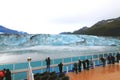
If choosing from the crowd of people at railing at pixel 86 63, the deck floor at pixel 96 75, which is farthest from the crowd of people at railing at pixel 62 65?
the deck floor at pixel 96 75

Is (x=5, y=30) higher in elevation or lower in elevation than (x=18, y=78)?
higher

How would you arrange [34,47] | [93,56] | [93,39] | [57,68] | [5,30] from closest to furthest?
[5,30] → [57,68] → [93,56] → [93,39] → [34,47]

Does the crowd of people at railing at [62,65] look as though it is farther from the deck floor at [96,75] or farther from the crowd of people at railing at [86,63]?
the deck floor at [96,75]

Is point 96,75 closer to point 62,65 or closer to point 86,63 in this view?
point 62,65

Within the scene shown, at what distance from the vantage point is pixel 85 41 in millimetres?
74000

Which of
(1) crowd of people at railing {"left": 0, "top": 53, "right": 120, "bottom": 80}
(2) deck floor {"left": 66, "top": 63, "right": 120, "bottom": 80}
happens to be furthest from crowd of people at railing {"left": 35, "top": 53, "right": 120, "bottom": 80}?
(2) deck floor {"left": 66, "top": 63, "right": 120, "bottom": 80}

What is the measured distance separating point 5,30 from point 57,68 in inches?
436

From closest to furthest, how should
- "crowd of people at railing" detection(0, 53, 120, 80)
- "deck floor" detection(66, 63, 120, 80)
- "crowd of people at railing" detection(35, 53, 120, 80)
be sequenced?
"crowd of people at railing" detection(0, 53, 120, 80), "deck floor" detection(66, 63, 120, 80), "crowd of people at railing" detection(35, 53, 120, 80)

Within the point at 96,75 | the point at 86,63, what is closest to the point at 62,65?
the point at 96,75

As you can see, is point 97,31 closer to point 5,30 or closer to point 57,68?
point 57,68

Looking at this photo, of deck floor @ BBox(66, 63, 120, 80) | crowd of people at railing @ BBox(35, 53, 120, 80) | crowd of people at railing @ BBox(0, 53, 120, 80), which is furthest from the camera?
crowd of people at railing @ BBox(35, 53, 120, 80)

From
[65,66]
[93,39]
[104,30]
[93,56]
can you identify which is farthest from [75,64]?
[104,30]

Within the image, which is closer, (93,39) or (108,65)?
(108,65)

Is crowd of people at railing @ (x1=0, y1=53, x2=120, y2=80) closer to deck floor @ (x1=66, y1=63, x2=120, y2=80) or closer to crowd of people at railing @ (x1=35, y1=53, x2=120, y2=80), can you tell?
crowd of people at railing @ (x1=35, y1=53, x2=120, y2=80)
